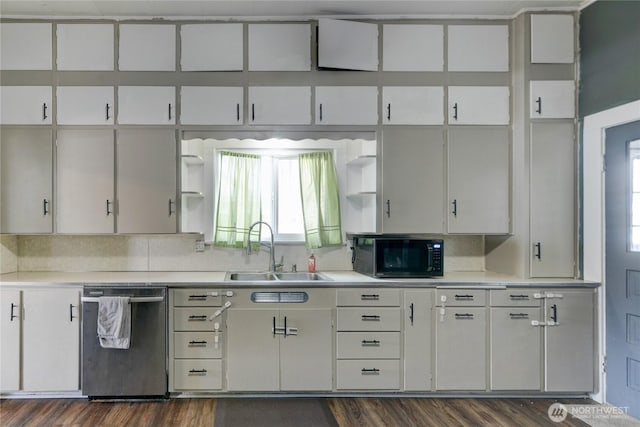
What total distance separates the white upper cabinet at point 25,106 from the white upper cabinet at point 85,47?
0.92 ft

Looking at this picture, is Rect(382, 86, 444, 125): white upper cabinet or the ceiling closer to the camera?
the ceiling

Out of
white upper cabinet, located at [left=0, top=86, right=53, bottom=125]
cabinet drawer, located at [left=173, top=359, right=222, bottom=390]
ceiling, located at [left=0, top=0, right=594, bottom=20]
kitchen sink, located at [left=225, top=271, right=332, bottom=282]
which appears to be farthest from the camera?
kitchen sink, located at [left=225, top=271, right=332, bottom=282]

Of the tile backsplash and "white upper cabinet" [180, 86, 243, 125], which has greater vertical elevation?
"white upper cabinet" [180, 86, 243, 125]

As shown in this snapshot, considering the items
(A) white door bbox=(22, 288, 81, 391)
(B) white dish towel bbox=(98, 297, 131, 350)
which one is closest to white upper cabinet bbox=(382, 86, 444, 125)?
(B) white dish towel bbox=(98, 297, 131, 350)

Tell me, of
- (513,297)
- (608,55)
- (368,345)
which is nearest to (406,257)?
(368,345)

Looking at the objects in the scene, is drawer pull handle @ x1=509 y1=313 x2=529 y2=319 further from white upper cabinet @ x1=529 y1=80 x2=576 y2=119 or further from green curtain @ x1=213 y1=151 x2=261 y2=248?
green curtain @ x1=213 y1=151 x2=261 y2=248

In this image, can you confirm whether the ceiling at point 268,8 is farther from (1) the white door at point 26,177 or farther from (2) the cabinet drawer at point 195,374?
(2) the cabinet drawer at point 195,374

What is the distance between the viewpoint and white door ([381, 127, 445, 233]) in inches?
129

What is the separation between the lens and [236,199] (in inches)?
143

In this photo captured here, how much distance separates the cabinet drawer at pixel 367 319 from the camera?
3.00m

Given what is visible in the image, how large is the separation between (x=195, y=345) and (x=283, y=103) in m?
2.02

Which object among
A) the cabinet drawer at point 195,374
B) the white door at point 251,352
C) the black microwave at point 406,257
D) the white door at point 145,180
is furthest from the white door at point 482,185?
the white door at point 145,180

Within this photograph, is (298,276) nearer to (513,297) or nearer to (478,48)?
(513,297)

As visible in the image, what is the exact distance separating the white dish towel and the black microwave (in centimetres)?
189
